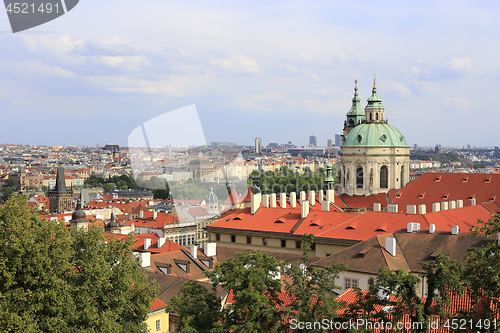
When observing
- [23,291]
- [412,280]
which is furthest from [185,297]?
[412,280]

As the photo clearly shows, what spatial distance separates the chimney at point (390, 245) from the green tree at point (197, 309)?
16.6 m

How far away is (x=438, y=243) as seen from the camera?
3653cm

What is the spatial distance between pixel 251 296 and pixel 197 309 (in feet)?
7.27

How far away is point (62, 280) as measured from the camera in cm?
2205

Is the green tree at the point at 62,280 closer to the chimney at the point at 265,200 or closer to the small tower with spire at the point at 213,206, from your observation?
the chimney at the point at 265,200

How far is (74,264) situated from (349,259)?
57.7 feet

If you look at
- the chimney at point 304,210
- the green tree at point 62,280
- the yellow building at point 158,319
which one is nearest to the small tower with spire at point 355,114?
the chimney at point 304,210

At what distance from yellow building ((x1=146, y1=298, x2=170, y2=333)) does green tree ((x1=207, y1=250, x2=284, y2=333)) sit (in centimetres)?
743

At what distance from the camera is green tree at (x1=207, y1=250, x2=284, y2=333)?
66.9 feet

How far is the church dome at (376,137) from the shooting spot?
69.3 metres

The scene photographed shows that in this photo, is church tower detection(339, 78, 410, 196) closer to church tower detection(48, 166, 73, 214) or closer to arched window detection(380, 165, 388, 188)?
arched window detection(380, 165, 388, 188)

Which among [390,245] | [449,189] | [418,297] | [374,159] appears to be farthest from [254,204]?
[418,297]

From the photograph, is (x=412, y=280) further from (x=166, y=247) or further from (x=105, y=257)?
(x=166, y=247)

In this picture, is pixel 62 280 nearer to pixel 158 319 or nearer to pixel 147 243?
pixel 158 319
